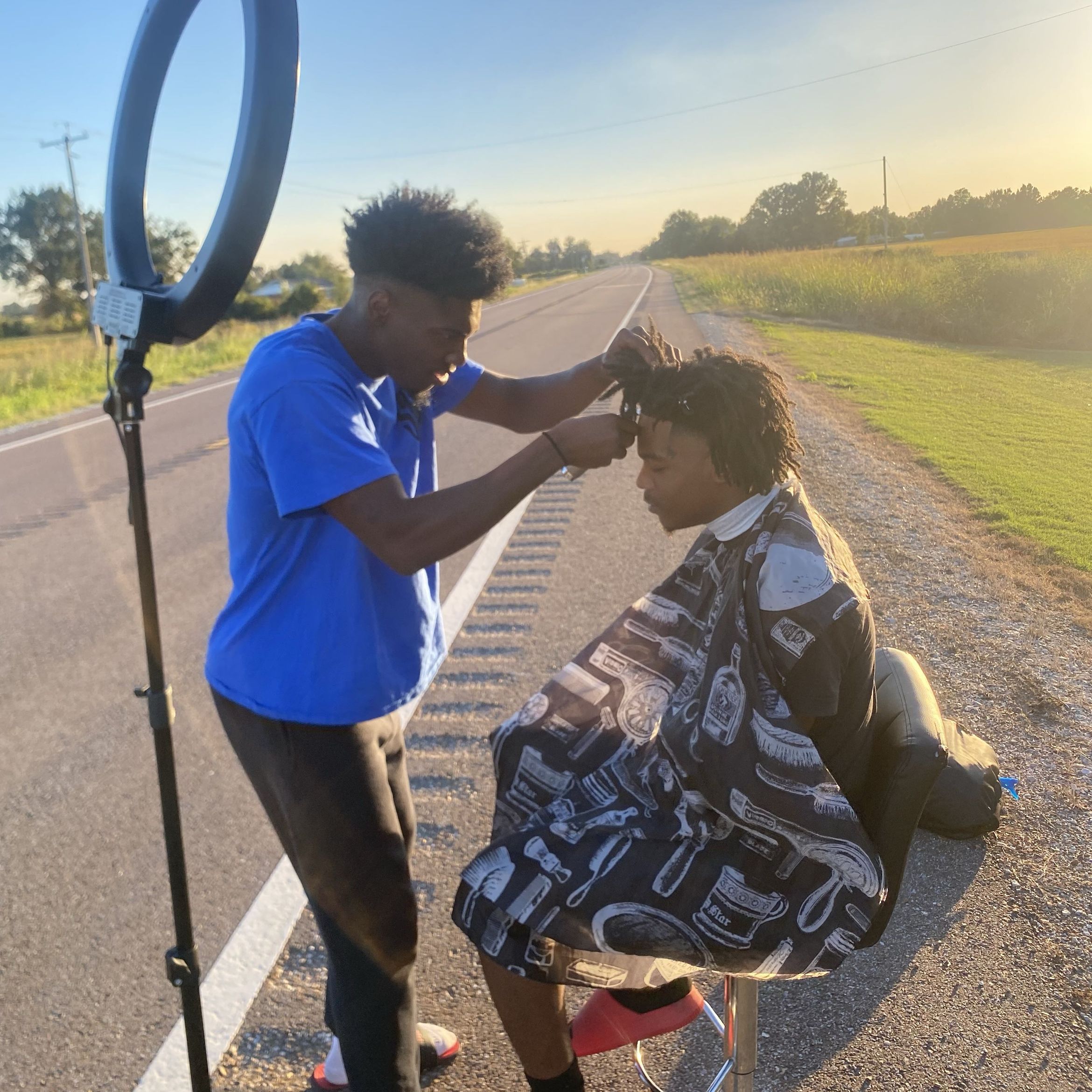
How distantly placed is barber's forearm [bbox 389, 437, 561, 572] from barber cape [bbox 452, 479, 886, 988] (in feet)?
1.60

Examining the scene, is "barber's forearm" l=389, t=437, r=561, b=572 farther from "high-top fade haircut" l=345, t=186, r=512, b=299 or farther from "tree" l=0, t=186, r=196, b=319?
"tree" l=0, t=186, r=196, b=319

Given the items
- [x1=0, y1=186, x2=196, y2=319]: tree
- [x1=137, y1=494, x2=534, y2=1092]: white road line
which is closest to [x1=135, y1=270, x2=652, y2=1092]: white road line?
[x1=137, y1=494, x2=534, y2=1092]: white road line

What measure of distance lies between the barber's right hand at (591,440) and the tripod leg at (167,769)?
0.77 m

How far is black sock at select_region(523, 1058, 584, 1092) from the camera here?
1977 mm

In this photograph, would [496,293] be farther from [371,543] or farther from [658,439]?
[371,543]

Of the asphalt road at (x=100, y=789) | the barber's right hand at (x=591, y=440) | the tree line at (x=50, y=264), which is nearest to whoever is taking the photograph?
the barber's right hand at (x=591, y=440)

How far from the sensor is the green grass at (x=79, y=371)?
1534cm

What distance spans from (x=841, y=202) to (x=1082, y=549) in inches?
1139

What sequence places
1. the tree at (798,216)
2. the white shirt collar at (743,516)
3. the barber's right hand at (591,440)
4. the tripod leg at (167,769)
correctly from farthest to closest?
the tree at (798,216) < the white shirt collar at (743,516) < the barber's right hand at (591,440) < the tripod leg at (167,769)

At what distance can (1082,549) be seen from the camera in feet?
18.7

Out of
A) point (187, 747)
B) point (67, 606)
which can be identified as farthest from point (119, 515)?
point (187, 747)

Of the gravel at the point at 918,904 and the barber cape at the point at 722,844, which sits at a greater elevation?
the barber cape at the point at 722,844

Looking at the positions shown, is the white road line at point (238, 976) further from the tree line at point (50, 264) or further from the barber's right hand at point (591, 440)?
the tree line at point (50, 264)

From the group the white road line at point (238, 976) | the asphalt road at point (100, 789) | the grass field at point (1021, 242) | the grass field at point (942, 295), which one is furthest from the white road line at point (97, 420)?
→ the grass field at point (1021, 242)
